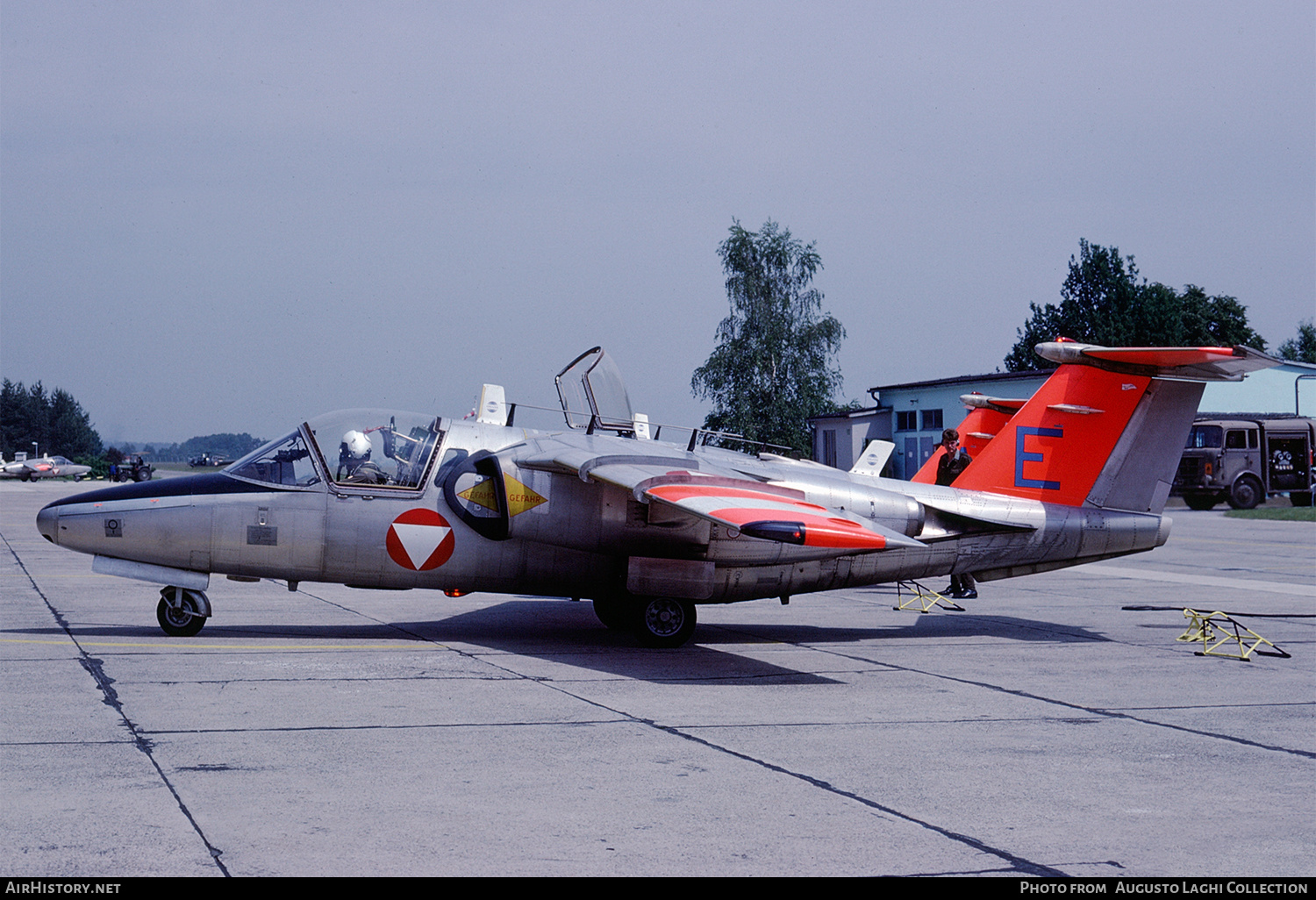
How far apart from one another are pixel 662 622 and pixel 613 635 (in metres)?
1.21

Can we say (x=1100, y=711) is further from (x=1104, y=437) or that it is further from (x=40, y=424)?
(x=40, y=424)

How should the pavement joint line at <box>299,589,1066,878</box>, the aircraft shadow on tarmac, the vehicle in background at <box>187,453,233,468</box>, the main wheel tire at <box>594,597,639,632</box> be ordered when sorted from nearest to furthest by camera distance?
the pavement joint line at <box>299,589,1066,878</box>
the aircraft shadow on tarmac
the vehicle in background at <box>187,453,233,468</box>
the main wheel tire at <box>594,597,639,632</box>

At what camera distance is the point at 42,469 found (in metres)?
85.9

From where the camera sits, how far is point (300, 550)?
12.1 metres

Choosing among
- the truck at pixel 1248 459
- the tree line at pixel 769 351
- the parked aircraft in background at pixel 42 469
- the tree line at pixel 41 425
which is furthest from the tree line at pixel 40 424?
the truck at pixel 1248 459

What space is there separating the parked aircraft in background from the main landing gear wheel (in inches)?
3226

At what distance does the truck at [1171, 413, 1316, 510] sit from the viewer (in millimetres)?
41656

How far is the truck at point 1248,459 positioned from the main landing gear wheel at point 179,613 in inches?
1481

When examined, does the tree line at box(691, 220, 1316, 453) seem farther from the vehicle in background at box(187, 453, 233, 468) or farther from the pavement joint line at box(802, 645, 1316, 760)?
the pavement joint line at box(802, 645, 1316, 760)

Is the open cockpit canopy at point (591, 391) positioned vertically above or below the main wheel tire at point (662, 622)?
above

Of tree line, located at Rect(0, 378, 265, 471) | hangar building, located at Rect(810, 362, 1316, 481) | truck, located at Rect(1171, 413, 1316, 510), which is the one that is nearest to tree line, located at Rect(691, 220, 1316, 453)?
hangar building, located at Rect(810, 362, 1316, 481)

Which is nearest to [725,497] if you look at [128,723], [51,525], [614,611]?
[614,611]

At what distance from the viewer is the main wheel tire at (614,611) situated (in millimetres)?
12805

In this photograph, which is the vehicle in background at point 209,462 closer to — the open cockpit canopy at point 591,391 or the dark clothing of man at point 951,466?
the open cockpit canopy at point 591,391
